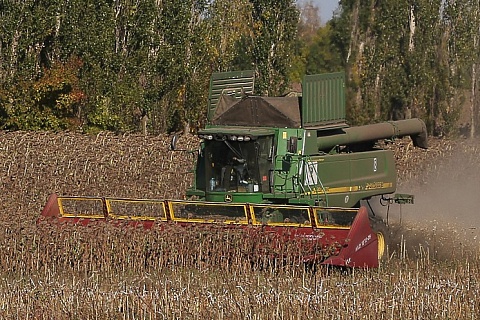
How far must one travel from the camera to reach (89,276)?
38.5 ft

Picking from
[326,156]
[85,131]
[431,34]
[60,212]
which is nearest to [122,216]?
[60,212]

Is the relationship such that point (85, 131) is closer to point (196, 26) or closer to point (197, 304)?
point (196, 26)

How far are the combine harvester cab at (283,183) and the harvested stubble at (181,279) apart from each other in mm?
408

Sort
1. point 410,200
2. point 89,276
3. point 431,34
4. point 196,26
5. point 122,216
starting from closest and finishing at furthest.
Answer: point 89,276, point 122,216, point 410,200, point 196,26, point 431,34

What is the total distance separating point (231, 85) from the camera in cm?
1544

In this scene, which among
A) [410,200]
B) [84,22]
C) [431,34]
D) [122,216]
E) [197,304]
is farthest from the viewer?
[431,34]

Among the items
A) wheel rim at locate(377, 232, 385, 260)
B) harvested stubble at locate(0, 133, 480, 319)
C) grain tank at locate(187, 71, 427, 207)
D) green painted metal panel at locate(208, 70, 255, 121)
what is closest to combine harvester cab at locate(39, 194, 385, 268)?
harvested stubble at locate(0, 133, 480, 319)

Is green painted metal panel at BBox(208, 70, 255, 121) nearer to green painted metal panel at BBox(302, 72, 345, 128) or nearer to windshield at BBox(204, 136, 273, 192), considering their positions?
green painted metal panel at BBox(302, 72, 345, 128)

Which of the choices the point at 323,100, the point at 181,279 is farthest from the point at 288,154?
the point at 181,279

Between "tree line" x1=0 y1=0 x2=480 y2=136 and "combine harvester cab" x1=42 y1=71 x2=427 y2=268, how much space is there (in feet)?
48.7

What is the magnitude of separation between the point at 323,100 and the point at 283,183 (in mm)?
1564

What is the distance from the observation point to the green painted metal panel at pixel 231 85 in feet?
50.3

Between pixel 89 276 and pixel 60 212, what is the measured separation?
2.41 metres

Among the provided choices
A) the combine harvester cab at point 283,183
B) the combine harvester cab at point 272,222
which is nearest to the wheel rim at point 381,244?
the combine harvester cab at point 283,183
